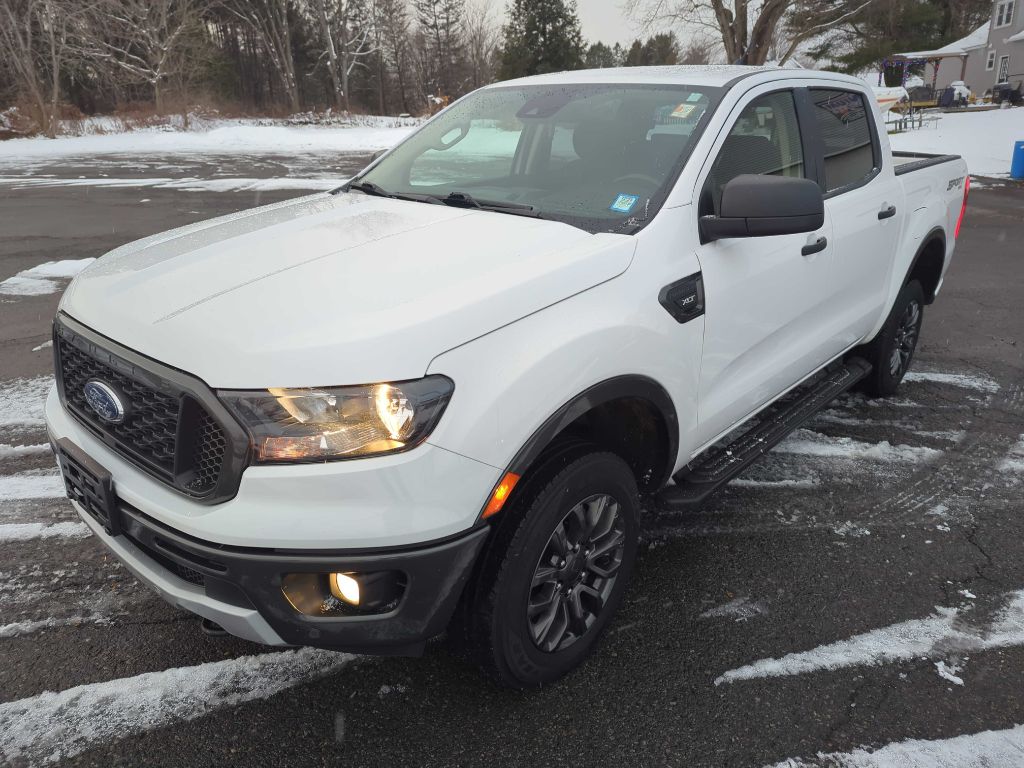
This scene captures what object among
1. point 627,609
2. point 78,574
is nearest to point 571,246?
point 627,609

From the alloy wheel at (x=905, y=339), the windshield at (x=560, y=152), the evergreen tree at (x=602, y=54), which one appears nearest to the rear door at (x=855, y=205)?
the alloy wheel at (x=905, y=339)

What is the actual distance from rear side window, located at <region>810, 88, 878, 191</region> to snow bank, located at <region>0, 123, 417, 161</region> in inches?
846

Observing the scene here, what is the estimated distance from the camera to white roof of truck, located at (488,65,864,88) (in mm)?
3098

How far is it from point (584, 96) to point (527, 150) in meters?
0.34

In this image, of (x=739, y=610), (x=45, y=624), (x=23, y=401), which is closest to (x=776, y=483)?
(x=739, y=610)

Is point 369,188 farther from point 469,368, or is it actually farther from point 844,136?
point 844,136

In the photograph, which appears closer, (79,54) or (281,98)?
(79,54)

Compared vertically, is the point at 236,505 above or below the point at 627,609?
above

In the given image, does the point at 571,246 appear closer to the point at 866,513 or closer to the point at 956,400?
the point at 866,513

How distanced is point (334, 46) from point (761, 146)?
55.9 metres

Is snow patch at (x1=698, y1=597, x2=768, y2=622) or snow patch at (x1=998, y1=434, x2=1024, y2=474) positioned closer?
snow patch at (x1=698, y1=597, x2=768, y2=622)

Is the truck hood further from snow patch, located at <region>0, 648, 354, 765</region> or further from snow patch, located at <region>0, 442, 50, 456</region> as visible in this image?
snow patch, located at <region>0, 442, 50, 456</region>

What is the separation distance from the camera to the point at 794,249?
301cm

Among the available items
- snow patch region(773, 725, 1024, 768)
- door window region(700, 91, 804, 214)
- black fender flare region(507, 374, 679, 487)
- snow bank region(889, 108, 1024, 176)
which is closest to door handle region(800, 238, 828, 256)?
door window region(700, 91, 804, 214)
